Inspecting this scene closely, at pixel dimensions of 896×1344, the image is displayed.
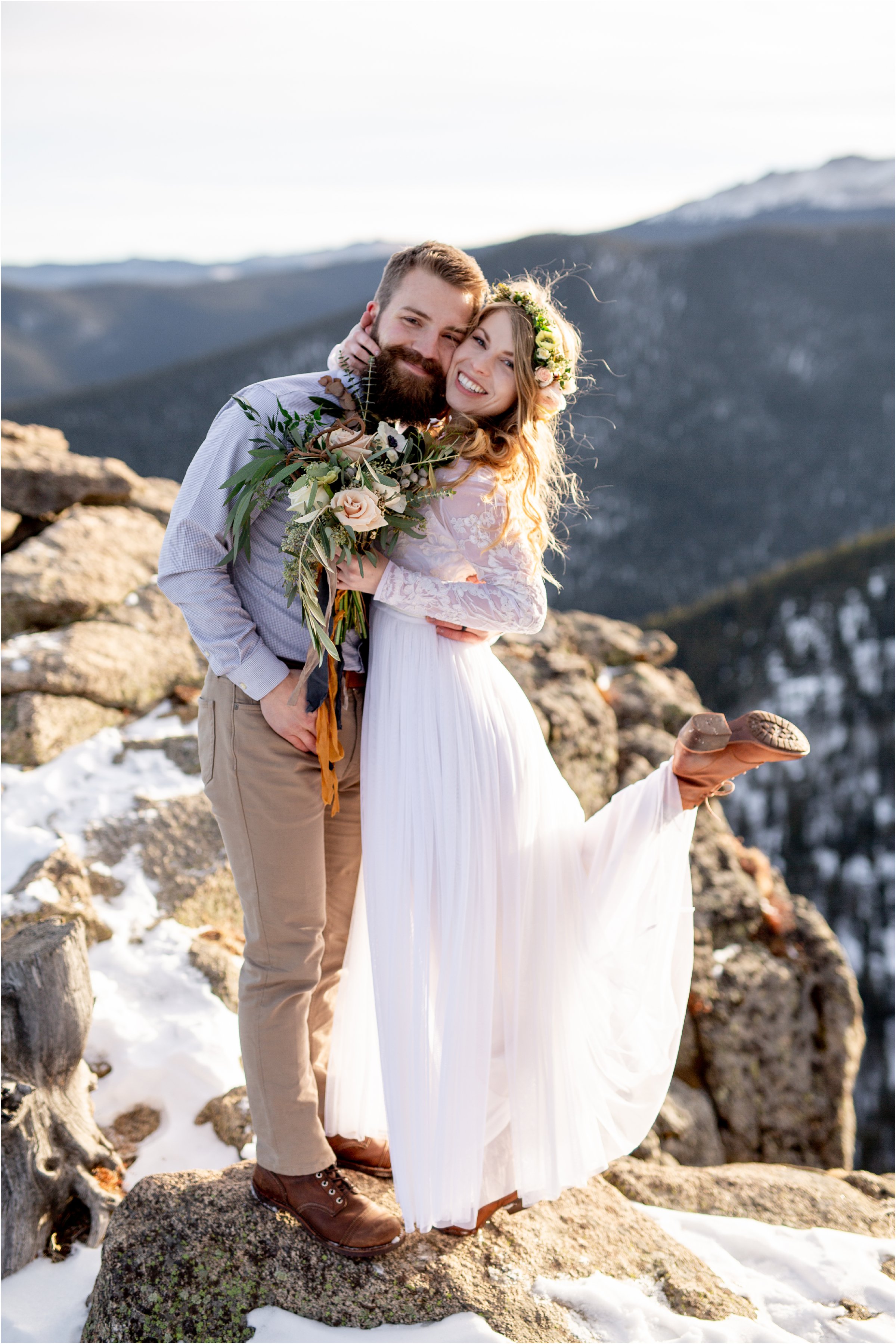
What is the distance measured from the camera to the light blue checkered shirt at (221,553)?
198 cm

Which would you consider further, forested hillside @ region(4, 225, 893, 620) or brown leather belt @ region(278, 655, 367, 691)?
forested hillside @ region(4, 225, 893, 620)

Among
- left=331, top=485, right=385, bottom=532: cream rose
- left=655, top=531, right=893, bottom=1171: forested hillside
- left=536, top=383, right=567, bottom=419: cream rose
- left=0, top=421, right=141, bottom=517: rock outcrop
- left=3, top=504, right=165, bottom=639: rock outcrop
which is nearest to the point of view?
left=331, top=485, right=385, bottom=532: cream rose

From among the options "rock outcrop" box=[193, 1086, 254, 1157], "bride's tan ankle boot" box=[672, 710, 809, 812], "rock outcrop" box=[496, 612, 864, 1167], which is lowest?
"rock outcrop" box=[496, 612, 864, 1167]

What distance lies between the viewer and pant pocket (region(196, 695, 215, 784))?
2064 millimetres

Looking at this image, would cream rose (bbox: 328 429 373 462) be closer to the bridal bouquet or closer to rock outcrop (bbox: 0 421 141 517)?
the bridal bouquet

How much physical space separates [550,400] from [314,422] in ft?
1.97

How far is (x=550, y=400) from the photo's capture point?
2178 millimetres

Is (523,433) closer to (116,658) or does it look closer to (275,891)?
(275,891)

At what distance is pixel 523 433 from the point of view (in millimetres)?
2162

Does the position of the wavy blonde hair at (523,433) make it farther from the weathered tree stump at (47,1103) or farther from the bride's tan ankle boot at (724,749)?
the weathered tree stump at (47,1103)

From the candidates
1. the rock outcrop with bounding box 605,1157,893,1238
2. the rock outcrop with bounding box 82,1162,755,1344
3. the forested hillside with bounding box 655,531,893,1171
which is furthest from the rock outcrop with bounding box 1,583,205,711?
the forested hillside with bounding box 655,531,893,1171

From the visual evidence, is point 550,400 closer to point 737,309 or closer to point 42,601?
point 42,601

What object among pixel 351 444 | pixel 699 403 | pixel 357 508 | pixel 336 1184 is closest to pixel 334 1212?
pixel 336 1184

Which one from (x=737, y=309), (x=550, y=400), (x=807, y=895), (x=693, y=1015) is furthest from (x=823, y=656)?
(x=737, y=309)
